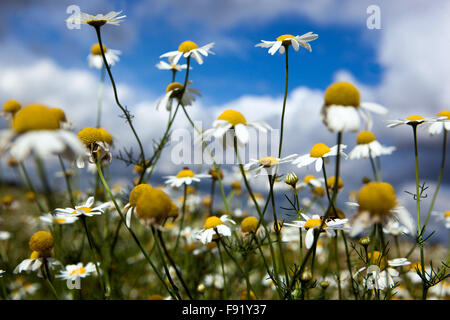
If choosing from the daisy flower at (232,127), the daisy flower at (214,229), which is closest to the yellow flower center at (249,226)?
the daisy flower at (214,229)

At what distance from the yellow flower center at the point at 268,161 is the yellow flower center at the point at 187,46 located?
0.74 metres

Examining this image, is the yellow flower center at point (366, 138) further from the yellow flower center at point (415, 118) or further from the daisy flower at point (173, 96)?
the daisy flower at point (173, 96)

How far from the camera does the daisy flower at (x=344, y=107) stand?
743mm

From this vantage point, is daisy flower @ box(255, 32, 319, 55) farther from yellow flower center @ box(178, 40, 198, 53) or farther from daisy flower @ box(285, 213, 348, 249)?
daisy flower @ box(285, 213, 348, 249)

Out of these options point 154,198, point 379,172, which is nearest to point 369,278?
point 379,172

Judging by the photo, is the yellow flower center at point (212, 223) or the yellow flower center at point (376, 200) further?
the yellow flower center at point (212, 223)

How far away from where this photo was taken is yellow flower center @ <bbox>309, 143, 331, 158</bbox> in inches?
54.4

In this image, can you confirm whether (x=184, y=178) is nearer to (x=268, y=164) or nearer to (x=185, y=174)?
(x=185, y=174)

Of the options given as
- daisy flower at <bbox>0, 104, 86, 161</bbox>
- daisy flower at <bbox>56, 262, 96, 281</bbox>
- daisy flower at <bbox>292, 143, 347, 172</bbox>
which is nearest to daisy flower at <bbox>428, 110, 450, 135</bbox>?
daisy flower at <bbox>292, 143, 347, 172</bbox>

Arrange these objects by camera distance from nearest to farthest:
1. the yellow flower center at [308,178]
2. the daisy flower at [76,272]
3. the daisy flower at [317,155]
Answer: the daisy flower at [317,155]
the daisy flower at [76,272]
the yellow flower center at [308,178]

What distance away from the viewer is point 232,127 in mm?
1112
